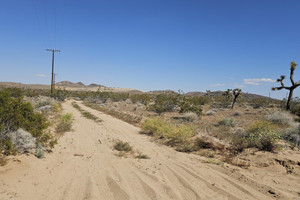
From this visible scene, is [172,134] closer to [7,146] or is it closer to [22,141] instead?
[22,141]

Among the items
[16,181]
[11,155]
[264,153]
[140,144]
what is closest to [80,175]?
[16,181]

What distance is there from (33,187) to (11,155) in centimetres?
195

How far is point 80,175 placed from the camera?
4816 mm

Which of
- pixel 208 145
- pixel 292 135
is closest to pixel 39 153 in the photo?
pixel 208 145

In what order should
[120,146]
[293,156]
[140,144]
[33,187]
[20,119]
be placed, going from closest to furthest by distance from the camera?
[33,187] → [20,119] → [293,156] → [120,146] → [140,144]

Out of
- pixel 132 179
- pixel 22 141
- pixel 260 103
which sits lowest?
pixel 132 179

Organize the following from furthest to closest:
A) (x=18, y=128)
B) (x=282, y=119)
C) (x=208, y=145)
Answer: (x=282, y=119) → (x=208, y=145) → (x=18, y=128)

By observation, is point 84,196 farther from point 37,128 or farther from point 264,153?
point 264,153

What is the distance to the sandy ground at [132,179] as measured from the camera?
13.1 ft

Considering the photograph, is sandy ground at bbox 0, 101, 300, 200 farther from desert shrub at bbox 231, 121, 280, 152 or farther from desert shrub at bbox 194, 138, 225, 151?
desert shrub at bbox 231, 121, 280, 152

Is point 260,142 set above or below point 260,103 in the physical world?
below

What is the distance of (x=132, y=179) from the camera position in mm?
4699

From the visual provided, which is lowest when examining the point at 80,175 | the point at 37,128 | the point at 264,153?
the point at 80,175

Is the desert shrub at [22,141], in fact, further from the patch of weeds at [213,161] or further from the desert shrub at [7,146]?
the patch of weeds at [213,161]
